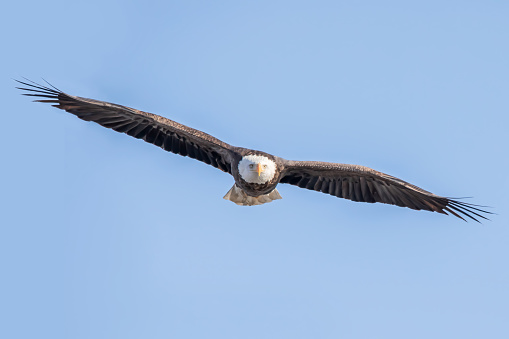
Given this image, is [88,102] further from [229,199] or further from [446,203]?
[446,203]

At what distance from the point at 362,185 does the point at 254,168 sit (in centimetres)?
199

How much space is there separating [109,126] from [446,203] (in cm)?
538

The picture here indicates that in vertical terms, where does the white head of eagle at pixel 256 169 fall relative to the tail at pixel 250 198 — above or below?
above

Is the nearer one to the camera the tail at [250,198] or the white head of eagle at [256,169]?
the white head of eagle at [256,169]

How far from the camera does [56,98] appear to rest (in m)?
15.9

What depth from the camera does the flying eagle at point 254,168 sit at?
15.8 meters

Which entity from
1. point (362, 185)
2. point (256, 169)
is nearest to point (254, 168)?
point (256, 169)

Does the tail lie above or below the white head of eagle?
below

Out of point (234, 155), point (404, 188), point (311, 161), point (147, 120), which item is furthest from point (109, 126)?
point (404, 188)

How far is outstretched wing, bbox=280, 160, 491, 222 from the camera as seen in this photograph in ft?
52.8

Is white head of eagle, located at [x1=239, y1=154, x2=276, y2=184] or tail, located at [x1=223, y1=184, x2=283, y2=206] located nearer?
white head of eagle, located at [x1=239, y1=154, x2=276, y2=184]

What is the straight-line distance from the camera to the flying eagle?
15828mm

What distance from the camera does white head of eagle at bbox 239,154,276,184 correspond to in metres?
15.7

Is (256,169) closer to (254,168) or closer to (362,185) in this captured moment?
(254,168)
